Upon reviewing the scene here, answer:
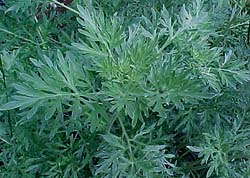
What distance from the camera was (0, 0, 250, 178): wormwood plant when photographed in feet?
4.74

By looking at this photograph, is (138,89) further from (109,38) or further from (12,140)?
(12,140)

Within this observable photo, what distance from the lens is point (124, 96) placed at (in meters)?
1.42

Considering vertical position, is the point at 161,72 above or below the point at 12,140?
above

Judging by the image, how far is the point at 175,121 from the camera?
5.81 ft

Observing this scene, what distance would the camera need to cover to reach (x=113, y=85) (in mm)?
1422

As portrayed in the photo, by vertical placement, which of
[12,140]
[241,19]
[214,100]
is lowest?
[12,140]

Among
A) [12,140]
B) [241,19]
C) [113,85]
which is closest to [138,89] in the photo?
[113,85]

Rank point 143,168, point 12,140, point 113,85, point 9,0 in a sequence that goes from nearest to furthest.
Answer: point 113,85 → point 143,168 → point 12,140 → point 9,0

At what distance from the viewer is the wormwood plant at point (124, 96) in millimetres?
1445

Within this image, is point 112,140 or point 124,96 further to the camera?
point 112,140

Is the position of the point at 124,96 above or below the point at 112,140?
above

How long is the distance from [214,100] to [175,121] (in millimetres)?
134

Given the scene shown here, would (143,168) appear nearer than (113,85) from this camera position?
No

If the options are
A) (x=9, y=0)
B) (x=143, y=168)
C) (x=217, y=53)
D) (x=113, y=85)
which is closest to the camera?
(x=113, y=85)
